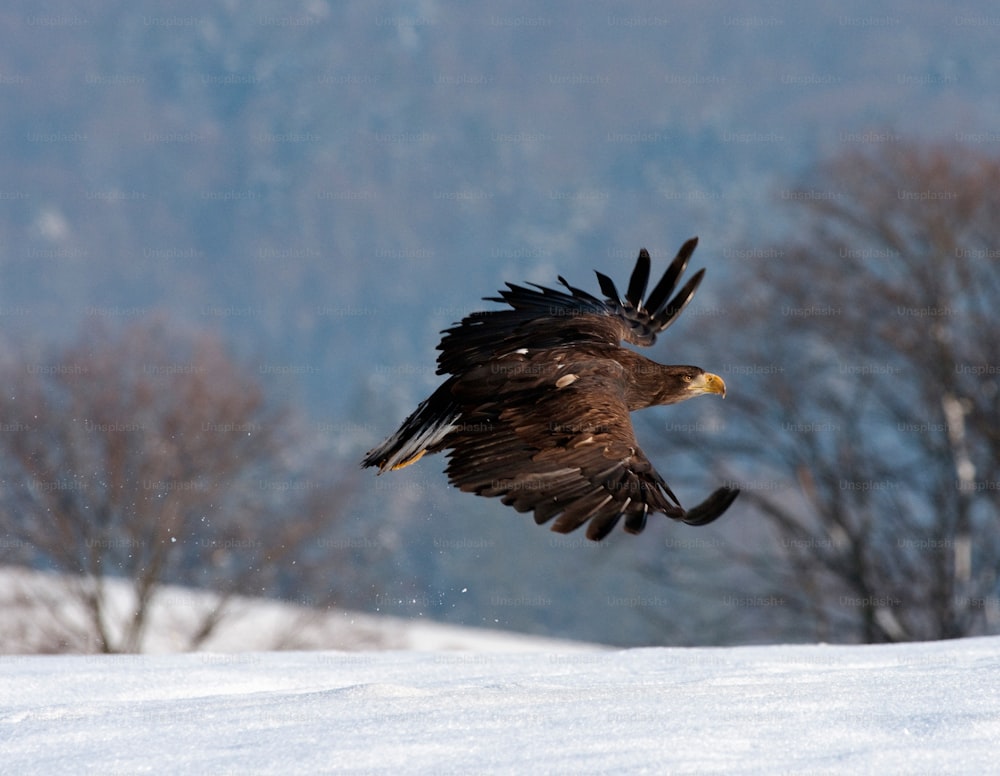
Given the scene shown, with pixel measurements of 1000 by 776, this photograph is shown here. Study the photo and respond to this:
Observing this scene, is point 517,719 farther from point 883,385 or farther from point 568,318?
point 883,385

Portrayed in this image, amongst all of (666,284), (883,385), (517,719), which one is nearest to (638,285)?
(666,284)

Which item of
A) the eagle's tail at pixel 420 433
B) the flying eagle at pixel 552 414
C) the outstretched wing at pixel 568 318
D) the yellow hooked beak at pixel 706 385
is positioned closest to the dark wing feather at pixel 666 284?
the outstretched wing at pixel 568 318

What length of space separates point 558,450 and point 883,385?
549 inches

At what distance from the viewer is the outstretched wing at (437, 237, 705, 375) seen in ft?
20.5

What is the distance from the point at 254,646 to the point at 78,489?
3.93 meters

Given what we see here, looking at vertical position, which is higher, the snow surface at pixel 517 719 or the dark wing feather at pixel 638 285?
the dark wing feather at pixel 638 285

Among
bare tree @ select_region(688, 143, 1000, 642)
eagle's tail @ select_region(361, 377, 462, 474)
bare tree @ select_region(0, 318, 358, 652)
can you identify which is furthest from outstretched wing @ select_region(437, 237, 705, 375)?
bare tree @ select_region(0, 318, 358, 652)

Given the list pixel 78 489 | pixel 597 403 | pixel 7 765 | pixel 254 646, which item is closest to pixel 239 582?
pixel 254 646

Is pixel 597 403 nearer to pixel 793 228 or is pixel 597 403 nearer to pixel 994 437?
pixel 994 437

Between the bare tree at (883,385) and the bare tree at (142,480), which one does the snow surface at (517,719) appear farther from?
the bare tree at (142,480)

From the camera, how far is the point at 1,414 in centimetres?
1983

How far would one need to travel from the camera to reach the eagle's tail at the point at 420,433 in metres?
5.94

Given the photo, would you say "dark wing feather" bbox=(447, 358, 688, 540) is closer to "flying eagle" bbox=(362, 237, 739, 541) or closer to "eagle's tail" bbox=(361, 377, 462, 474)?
"flying eagle" bbox=(362, 237, 739, 541)

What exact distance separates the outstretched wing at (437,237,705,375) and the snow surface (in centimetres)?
151
